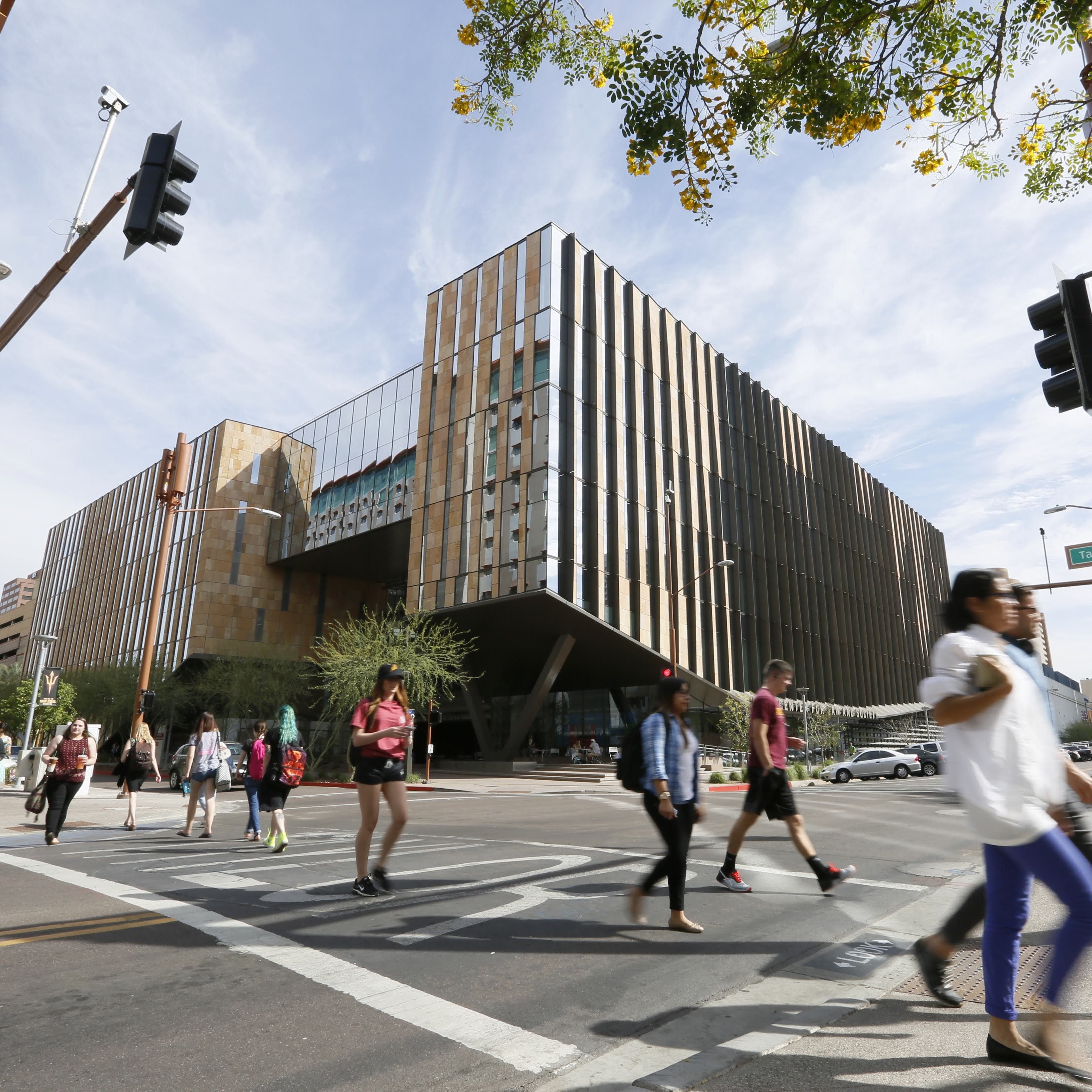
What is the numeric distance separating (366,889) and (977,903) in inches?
170

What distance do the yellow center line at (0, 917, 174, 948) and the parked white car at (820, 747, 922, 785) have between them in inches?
1195

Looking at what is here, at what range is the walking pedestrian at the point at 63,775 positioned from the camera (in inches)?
393

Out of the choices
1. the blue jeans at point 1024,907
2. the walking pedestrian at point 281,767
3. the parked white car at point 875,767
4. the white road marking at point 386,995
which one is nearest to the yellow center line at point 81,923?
the white road marking at point 386,995

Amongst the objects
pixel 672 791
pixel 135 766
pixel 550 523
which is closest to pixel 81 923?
pixel 672 791

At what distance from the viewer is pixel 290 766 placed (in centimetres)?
866

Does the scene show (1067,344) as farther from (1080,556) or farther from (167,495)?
(167,495)

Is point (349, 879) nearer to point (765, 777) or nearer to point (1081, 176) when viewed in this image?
point (765, 777)

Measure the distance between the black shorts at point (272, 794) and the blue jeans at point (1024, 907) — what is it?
732 centimetres

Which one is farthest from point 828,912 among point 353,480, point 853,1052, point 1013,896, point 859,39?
point 353,480

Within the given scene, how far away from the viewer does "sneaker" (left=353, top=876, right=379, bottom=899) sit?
603cm

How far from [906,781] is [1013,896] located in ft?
97.1

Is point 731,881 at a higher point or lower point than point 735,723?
lower

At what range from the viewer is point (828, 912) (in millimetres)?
5539

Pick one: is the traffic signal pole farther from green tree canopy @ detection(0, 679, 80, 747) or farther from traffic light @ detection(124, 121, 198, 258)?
green tree canopy @ detection(0, 679, 80, 747)
